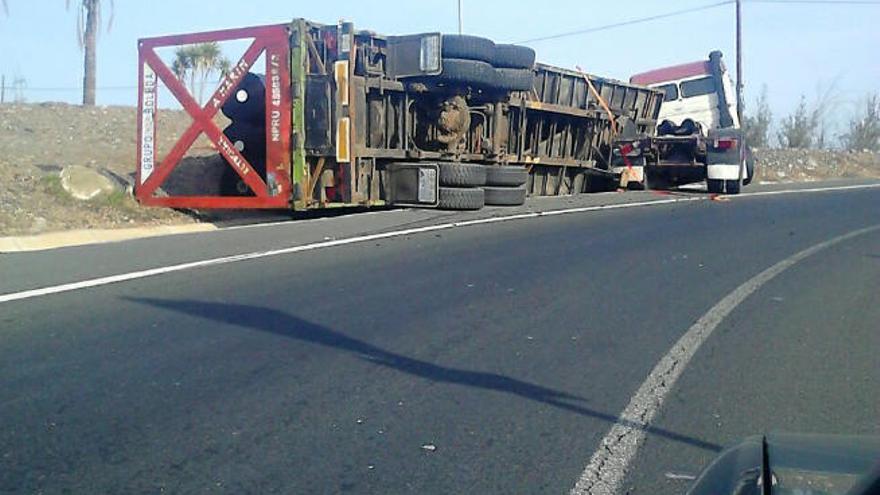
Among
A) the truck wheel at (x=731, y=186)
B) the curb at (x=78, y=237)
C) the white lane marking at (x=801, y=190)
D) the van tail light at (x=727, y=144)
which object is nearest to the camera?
the curb at (x=78, y=237)

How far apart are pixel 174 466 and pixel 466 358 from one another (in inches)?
93.6

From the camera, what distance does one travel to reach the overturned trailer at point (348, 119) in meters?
13.8

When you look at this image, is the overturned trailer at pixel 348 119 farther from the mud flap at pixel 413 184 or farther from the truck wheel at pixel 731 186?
the truck wheel at pixel 731 186

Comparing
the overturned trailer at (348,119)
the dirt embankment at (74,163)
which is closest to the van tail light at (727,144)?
the overturned trailer at (348,119)

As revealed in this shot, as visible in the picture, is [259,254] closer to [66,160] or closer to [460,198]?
[460,198]

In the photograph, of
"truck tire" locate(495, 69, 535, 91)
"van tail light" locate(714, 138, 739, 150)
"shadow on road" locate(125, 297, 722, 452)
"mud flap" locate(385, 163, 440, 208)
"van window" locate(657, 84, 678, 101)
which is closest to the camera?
"shadow on road" locate(125, 297, 722, 452)

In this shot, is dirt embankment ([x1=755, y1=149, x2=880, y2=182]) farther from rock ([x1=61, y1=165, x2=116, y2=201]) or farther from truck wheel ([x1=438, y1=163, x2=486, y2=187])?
rock ([x1=61, y1=165, x2=116, y2=201])

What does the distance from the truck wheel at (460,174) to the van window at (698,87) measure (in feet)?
35.2

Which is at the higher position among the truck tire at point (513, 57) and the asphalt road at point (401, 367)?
the truck tire at point (513, 57)

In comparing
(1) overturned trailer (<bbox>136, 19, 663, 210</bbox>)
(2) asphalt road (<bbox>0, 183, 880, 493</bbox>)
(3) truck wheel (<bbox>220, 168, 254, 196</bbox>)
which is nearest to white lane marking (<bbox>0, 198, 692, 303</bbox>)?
(2) asphalt road (<bbox>0, 183, 880, 493</bbox>)

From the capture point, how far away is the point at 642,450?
462 centimetres

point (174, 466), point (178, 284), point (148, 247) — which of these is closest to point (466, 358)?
point (174, 466)

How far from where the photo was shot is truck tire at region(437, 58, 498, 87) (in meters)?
14.5

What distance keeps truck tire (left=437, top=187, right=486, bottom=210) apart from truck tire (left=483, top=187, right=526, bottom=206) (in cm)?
64
